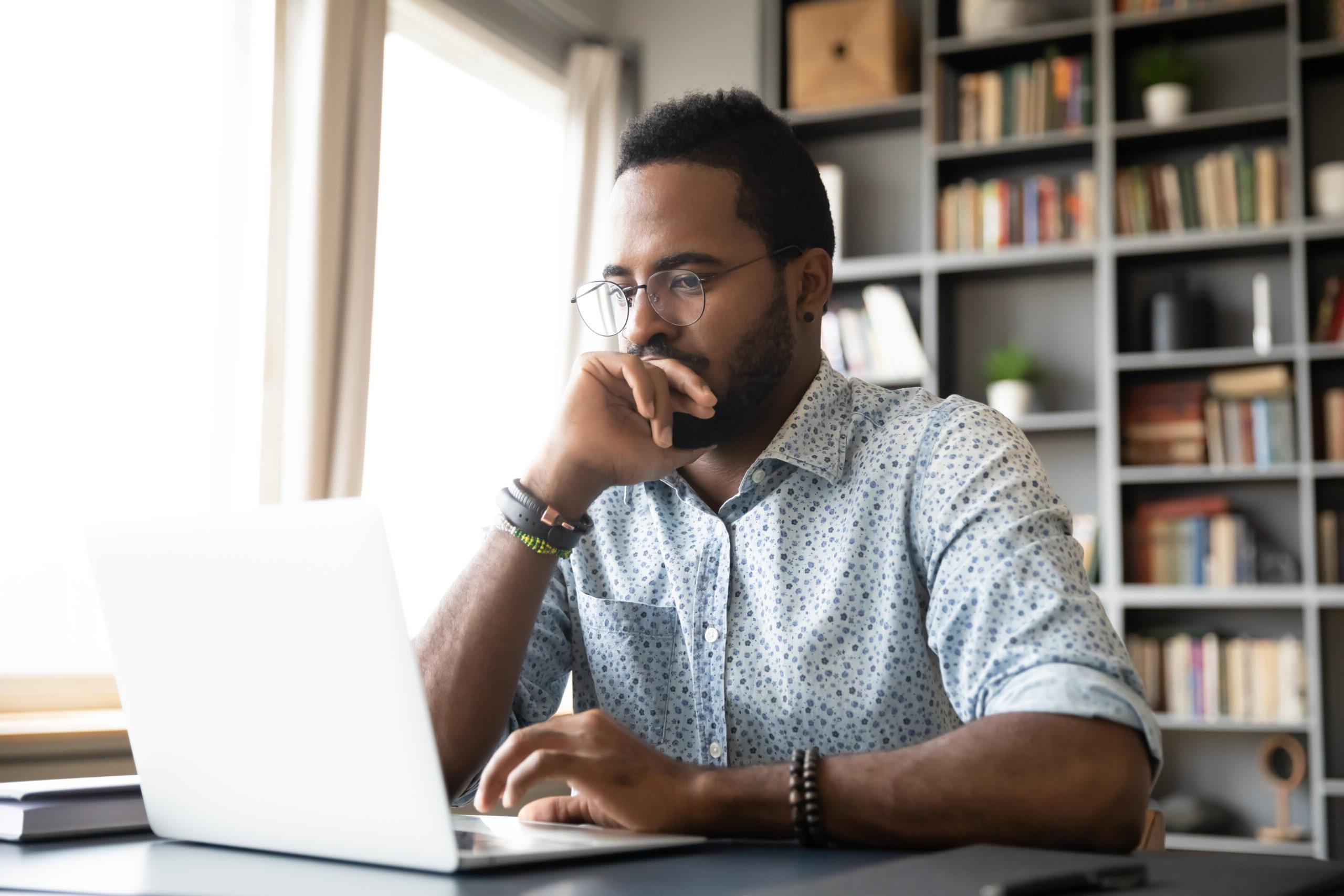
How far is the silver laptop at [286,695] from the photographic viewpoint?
2.56 feet

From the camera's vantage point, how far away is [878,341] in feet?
12.3

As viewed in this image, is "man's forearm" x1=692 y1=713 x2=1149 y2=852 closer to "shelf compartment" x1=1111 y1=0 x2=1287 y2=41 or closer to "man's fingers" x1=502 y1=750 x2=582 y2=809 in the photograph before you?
"man's fingers" x1=502 y1=750 x2=582 y2=809

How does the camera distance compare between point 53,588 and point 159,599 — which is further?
point 53,588

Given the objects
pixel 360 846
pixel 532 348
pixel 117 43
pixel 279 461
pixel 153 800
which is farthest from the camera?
pixel 532 348

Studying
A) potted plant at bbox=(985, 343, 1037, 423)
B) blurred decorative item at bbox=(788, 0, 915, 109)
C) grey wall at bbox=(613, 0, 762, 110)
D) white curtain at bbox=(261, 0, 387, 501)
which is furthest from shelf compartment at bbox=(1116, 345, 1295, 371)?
white curtain at bbox=(261, 0, 387, 501)

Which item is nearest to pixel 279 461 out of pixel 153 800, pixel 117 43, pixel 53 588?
pixel 53 588

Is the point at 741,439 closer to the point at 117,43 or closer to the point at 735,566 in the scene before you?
the point at 735,566

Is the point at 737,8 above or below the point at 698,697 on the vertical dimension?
above

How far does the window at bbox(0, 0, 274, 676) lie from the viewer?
2.26 m

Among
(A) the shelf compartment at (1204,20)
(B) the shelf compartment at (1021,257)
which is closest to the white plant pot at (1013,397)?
(B) the shelf compartment at (1021,257)

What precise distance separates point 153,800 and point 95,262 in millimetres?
1685

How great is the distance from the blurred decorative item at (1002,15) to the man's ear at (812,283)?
227 centimetres

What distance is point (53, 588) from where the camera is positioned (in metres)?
2.29

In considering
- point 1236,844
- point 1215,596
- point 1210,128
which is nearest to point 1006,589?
point 1215,596
